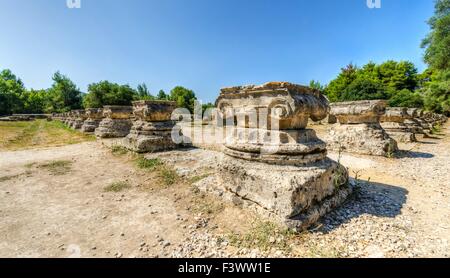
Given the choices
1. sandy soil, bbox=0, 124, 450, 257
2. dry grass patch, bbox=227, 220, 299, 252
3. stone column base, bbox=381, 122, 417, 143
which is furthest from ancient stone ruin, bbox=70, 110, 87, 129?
stone column base, bbox=381, 122, 417, 143

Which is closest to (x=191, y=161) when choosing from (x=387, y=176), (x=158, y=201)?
(x=158, y=201)

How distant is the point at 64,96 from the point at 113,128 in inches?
1493

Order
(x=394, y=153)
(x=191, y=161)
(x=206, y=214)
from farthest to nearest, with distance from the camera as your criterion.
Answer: (x=394, y=153) → (x=191, y=161) → (x=206, y=214)

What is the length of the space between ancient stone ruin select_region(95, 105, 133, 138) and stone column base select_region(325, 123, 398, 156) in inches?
310

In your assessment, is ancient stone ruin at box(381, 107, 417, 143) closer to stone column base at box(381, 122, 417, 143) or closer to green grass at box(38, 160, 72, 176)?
stone column base at box(381, 122, 417, 143)

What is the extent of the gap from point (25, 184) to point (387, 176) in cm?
680

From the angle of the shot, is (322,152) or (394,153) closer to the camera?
(322,152)

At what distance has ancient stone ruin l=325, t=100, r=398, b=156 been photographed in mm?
5457

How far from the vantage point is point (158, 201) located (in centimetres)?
293

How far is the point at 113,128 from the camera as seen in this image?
809 cm

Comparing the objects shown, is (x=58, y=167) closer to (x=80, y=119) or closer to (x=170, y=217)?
(x=170, y=217)
